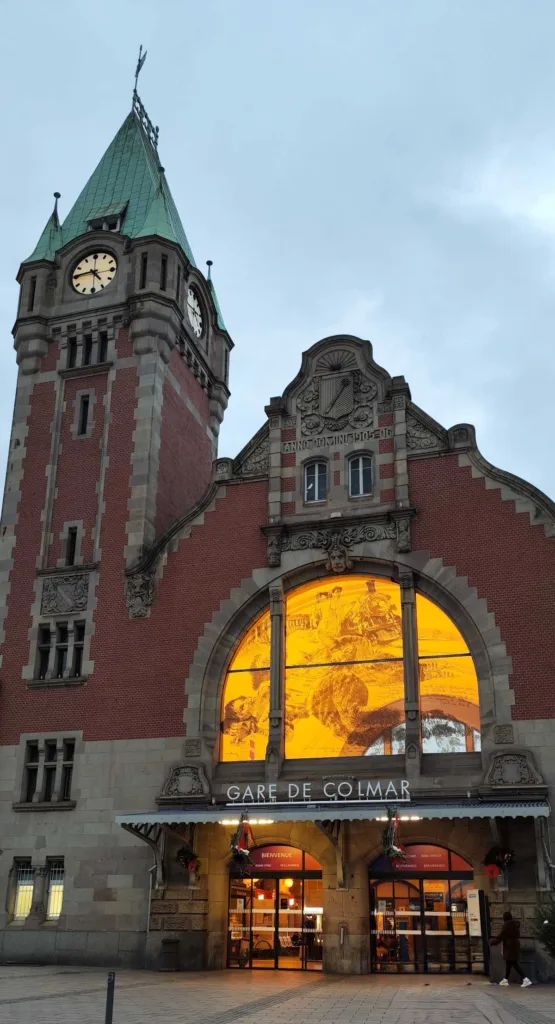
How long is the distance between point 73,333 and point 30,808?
59.8 ft

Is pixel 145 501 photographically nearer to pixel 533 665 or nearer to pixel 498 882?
pixel 533 665

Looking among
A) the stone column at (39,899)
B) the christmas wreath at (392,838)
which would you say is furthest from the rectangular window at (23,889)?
the christmas wreath at (392,838)

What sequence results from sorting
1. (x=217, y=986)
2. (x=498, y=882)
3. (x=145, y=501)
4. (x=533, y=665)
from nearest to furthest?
1. (x=217, y=986)
2. (x=498, y=882)
3. (x=533, y=665)
4. (x=145, y=501)

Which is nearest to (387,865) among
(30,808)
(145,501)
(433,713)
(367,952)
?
(367,952)

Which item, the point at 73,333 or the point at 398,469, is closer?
the point at 398,469

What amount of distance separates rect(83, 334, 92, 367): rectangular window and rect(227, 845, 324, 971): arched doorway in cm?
1962

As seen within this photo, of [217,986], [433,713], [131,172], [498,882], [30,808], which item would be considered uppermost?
[131,172]

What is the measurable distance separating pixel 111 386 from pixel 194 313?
6.60 meters

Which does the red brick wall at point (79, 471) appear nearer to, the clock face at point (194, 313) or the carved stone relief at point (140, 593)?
the carved stone relief at point (140, 593)

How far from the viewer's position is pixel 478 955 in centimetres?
2698

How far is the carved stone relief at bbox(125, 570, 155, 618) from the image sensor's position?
3328cm

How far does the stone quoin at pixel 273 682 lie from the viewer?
2759cm

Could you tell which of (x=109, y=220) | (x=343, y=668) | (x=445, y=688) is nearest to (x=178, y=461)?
(x=343, y=668)

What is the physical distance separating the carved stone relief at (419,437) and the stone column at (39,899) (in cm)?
1799
